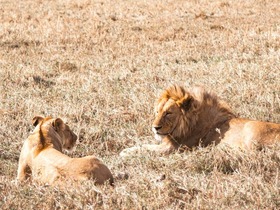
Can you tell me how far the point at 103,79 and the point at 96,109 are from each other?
2.11m

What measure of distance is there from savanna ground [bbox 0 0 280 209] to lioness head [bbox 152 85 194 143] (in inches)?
15.2

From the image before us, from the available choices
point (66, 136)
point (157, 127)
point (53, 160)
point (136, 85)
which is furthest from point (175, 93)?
point (136, 85)

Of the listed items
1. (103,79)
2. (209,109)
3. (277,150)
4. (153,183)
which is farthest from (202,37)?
(153,183)

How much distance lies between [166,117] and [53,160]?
65.9 inches

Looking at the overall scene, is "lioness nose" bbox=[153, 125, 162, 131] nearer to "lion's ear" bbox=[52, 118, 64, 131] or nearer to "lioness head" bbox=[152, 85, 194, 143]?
"lioness head" bbox=[152, 85, 194, 143]

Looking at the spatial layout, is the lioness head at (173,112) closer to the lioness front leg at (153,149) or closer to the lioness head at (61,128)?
the lioness front leg at (153,149)

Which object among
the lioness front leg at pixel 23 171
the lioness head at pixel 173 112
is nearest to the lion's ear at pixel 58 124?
the lioness front leg at pixel 23 171

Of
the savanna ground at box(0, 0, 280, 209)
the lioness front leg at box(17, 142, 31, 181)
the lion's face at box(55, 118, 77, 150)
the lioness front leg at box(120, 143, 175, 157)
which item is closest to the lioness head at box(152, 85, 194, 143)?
the lioness front leg at box(120, 143, 175, 157)

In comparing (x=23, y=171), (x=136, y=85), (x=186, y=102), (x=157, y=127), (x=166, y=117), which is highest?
(x=186, y=102)

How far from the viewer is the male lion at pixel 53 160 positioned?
196 inches

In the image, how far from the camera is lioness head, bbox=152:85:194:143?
651 centimetres

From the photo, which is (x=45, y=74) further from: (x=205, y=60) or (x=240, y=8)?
(x=240, y=8)

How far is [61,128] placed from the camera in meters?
6.31

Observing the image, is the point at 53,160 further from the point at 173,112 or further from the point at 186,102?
the point at 186,102
